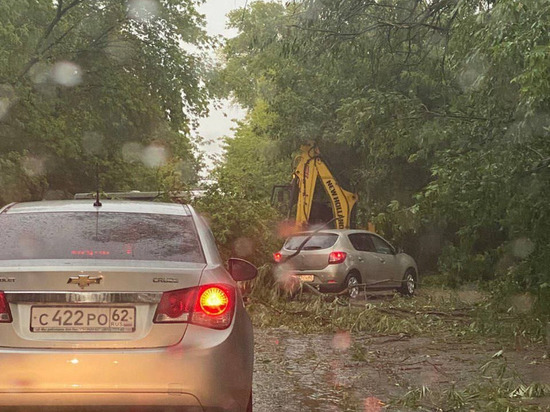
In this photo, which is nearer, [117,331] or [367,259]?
[117,331]

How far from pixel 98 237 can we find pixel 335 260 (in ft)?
49.2

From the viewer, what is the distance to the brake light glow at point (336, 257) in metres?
20.6

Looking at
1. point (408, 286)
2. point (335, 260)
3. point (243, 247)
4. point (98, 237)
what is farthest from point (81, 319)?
point (408, 286)

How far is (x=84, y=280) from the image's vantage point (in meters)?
5.25

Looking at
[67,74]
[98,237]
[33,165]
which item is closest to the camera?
[98,237]

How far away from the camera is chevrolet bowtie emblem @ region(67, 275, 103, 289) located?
5.23 meters

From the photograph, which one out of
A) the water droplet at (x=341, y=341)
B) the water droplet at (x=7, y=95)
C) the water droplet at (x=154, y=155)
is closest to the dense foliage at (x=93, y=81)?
the water droplet at (x=7, y=95)

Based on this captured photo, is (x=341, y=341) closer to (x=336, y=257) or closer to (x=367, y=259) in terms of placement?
(x=336, y=257)

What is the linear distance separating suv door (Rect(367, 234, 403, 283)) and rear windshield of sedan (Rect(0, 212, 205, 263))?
53.7 ft

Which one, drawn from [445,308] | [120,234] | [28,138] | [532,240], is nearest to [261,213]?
[445,308]

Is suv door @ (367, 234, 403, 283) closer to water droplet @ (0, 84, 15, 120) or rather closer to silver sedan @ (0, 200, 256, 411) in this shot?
water droplet @ (0, 84, 15, 120)

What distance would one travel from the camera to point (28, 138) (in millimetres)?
33344

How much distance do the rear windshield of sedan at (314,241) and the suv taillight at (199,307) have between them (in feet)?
50.8

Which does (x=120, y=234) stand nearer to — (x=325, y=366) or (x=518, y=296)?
(x=325, y=366)
